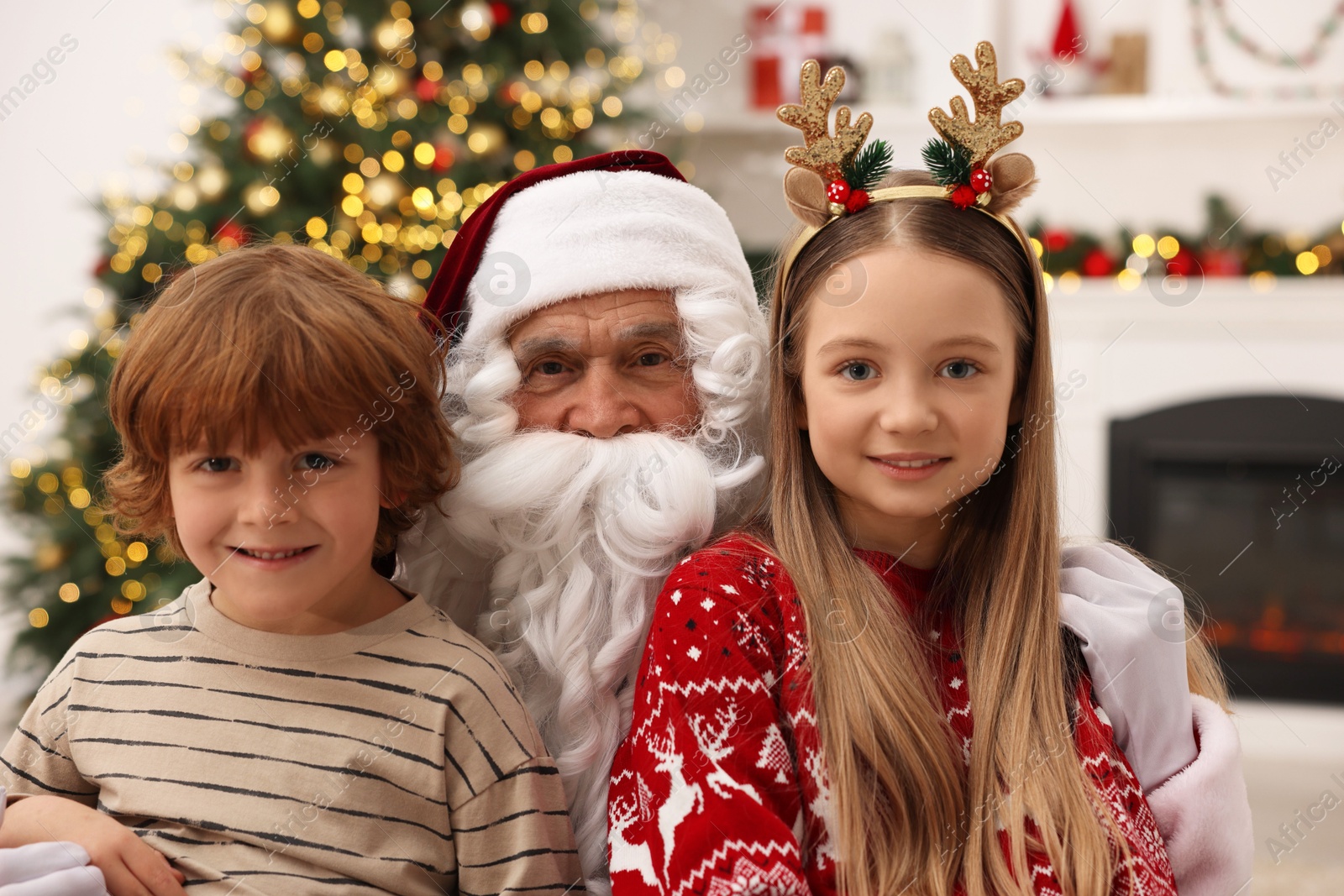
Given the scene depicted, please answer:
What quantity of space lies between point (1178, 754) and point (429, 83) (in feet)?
7.86

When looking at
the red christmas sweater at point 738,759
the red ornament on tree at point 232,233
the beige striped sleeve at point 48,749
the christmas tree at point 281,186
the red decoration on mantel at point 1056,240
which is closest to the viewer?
the red christmas sweater at point 738,759

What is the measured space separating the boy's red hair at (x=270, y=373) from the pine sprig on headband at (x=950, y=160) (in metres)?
0.58

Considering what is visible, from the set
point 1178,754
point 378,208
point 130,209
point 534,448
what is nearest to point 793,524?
point 534,448

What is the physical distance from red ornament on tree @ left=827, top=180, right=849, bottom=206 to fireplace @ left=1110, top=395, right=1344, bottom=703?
2.88m

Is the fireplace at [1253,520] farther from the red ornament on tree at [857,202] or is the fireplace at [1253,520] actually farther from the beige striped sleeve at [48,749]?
the beige striped sleeve at [48,749]

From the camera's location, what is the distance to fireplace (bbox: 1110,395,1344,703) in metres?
3.64

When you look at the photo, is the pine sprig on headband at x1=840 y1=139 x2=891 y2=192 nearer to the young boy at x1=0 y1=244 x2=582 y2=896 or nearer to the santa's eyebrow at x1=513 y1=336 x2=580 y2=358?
the santa's eyebrow at x1=513 y1=336 x2=580 y2=358

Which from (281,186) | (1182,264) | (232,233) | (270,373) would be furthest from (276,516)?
(1182,264)

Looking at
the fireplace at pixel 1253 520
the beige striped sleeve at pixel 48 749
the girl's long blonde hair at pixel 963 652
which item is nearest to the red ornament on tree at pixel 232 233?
the beige striped sleeve at pixel 48 749

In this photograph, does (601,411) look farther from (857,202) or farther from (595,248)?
(857,202)

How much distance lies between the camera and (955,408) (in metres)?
1.08

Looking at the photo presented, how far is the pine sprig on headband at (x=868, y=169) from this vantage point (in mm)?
1184

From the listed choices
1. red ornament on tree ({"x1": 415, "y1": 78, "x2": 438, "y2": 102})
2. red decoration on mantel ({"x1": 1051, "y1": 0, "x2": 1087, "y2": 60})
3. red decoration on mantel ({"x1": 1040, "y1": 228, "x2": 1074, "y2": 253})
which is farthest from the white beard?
red decoration on mantel ({"x1": 1051, "y1": 0, "x2": 1087, "y2": 60})

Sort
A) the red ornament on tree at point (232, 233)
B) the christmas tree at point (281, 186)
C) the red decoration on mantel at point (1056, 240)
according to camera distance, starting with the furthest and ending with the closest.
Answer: the red decoration on mantel at point (1056, 240)
the christmas tree at point (281, 186)
the red ornament on tree at point (232, 233)
